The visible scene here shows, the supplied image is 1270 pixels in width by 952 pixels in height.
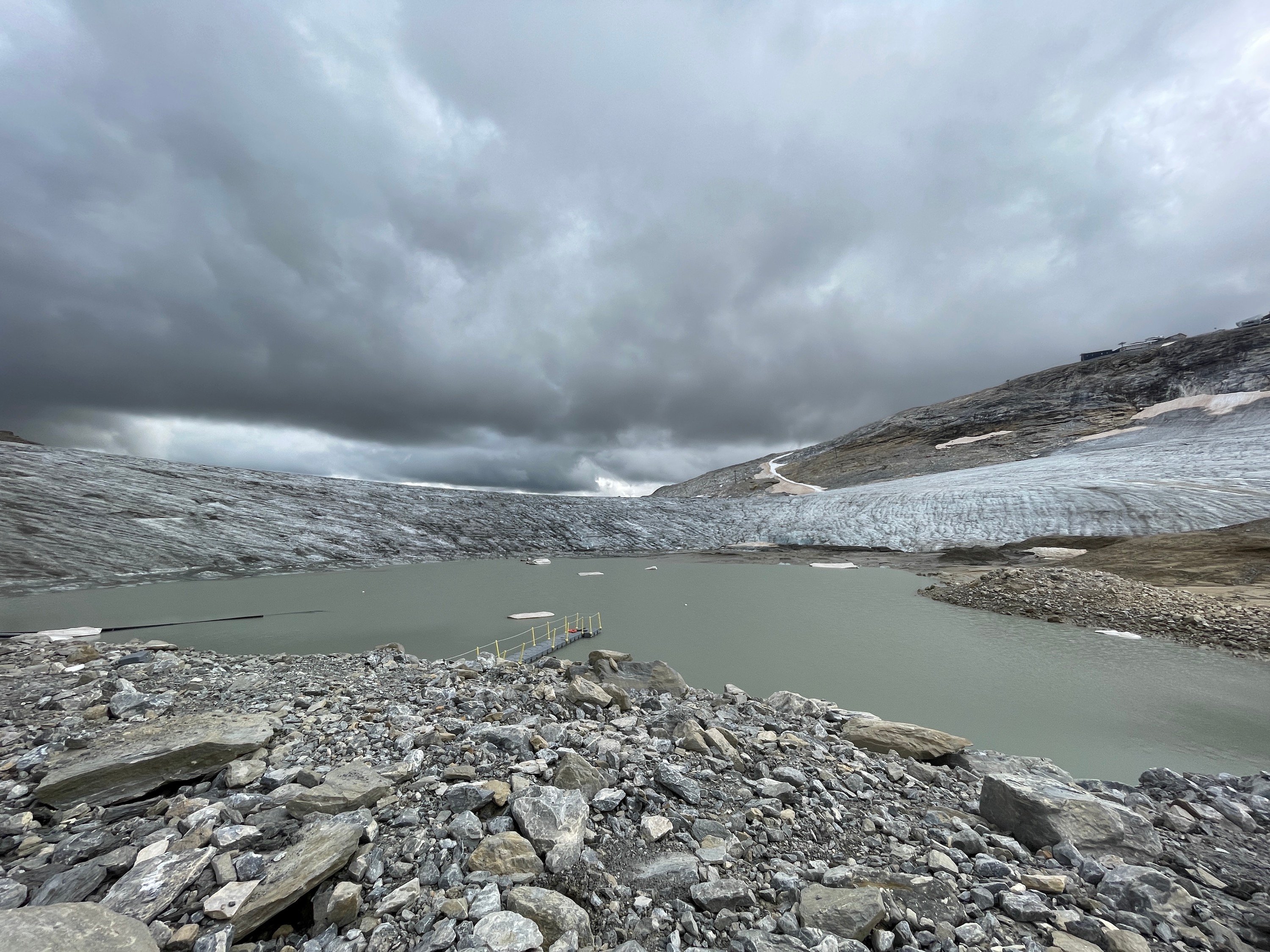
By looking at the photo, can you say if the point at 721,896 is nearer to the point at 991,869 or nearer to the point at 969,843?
the point at 991,869

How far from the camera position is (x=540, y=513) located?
38.3 meters

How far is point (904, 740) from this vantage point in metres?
4.90

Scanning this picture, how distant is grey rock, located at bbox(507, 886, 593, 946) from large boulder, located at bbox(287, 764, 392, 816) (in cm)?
131

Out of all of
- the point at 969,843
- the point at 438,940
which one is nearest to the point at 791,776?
→ the point at 969,843

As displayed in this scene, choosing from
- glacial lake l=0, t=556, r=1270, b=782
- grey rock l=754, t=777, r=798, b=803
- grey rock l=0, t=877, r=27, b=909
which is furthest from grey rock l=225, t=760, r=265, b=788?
glacial lake l=0, t=556, r=1270, b=782

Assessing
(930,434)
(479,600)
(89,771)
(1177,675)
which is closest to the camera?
(89,771)

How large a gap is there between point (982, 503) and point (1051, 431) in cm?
3446

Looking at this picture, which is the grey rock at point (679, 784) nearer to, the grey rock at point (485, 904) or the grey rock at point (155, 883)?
the grey rock at point (485, 904)

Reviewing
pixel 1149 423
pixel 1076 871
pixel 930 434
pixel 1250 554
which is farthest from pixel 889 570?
pixel 930 434

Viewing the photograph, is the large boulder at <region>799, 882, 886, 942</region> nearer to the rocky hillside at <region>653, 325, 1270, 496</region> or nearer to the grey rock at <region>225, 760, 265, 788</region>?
the grey rock at <region>225, 760, 265, 788</region>

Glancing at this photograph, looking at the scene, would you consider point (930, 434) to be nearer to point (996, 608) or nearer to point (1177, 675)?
point (996, 608)

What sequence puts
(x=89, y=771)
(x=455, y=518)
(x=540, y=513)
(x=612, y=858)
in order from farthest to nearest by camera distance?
1. (x=540, y=513)
2. (x=455, y=518)
3. (x=89, y=771)
4. (x=612, y=858)

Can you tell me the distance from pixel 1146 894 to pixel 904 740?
238cm

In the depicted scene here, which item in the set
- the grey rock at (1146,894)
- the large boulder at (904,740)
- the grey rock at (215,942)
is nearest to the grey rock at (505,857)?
the grey rock at (215,942)
